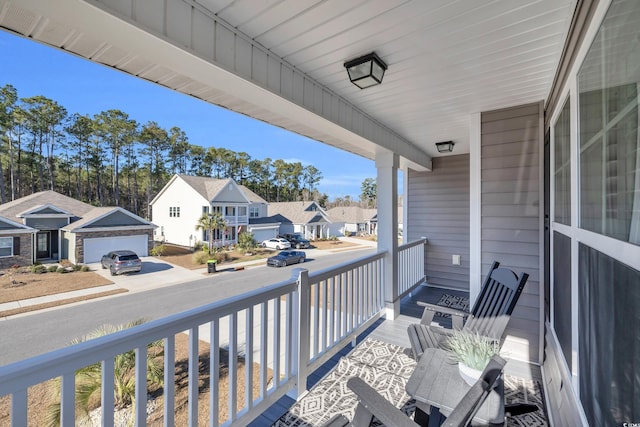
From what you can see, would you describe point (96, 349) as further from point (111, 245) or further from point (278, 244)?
point (278, 244)

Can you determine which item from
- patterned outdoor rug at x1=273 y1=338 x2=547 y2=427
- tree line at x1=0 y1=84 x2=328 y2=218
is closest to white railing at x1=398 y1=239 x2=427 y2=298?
patterned outdoor rug at x1=273 y1=338 x2=547 y2=427

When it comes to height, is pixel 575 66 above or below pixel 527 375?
above

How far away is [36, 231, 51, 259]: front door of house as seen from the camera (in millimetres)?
5316

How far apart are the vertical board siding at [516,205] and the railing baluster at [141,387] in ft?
9.87

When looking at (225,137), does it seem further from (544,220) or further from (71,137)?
(544,220)

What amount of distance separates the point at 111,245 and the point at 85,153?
3.29 m

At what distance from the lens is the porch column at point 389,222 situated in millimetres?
3525

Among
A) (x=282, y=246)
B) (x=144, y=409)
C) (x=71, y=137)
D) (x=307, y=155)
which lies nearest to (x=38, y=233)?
(x=71, y=137)

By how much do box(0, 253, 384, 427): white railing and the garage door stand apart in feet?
22.5

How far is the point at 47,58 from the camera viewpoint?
6.70m

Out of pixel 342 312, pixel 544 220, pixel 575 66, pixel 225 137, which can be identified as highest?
pixel 225 137

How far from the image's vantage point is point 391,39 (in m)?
1.68

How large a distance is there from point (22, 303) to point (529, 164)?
706 cm

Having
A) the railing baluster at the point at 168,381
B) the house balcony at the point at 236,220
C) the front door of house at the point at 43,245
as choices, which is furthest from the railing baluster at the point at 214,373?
the house balcony at the point at 236,220
